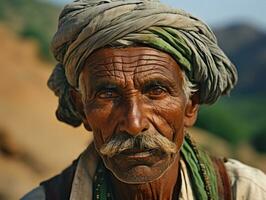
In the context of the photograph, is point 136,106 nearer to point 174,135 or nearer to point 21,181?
point 174,135

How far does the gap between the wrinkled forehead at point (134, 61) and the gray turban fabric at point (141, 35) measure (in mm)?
30

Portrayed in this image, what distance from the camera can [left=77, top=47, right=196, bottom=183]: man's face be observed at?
343cm

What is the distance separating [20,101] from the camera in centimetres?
2533

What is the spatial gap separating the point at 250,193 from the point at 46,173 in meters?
11.6

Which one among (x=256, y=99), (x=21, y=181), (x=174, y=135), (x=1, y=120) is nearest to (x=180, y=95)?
(x=174, y=135)

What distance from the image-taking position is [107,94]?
3.48 metres

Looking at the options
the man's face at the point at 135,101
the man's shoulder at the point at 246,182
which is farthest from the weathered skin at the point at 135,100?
the man's shoulder at the point at 246,182

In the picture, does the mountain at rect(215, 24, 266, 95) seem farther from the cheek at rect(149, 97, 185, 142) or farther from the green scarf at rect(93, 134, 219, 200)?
the cheek at rect(149, 97, 185, 142)

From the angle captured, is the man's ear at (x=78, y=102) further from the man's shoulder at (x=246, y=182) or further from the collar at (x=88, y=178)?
the man's shoulder at (x=246, y=182)

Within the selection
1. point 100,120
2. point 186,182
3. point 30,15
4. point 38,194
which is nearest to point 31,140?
point 38,194

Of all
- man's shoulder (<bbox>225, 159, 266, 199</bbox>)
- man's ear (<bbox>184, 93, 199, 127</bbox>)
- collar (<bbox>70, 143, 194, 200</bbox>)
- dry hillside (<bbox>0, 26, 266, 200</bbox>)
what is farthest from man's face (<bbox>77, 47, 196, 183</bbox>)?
dry hillside (<bbox>0, 26, 266, 200</bbox>)

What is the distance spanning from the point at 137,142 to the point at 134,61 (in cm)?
33

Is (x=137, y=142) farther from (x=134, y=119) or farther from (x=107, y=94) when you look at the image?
(x=107, y=94)

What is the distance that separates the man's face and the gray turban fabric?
0.05 metres
